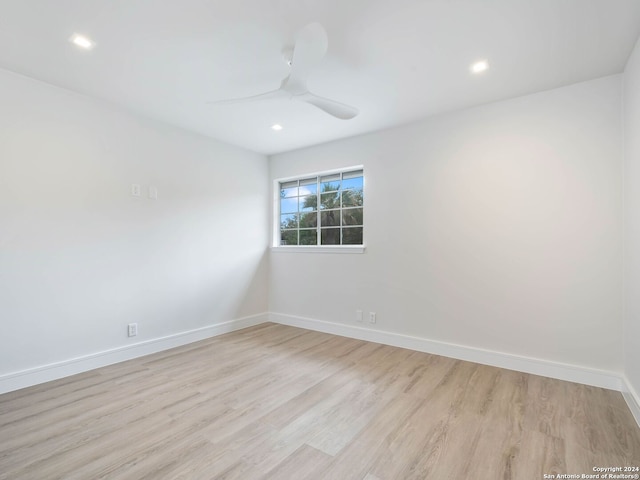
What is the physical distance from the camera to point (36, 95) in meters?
2.61

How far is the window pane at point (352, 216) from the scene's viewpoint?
4023 mm

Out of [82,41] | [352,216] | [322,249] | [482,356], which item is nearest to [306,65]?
[82,41]

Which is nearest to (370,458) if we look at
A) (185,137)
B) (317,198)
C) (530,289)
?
(530,289)

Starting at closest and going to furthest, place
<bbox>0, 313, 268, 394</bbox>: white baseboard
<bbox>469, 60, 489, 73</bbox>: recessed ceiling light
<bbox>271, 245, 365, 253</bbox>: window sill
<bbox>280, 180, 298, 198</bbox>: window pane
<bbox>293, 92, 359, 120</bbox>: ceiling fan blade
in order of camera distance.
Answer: <bbox>293, 92, 359, 120</bbox>: ceiling fan blade
<bbox>469, 60, 489, 73</bbox>: recessed ceiling light
<bbox>0, 313, 268, 394</bbox>: white baseboard
<bbox>271, 245, 365, 253</bbox>: window sill
<bbox>280, 180, 298, 198</bbox>: window pane

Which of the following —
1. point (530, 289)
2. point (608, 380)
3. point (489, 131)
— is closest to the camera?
point (608, 380)

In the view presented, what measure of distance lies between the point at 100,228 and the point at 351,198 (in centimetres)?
285

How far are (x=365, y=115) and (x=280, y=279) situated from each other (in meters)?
2.62

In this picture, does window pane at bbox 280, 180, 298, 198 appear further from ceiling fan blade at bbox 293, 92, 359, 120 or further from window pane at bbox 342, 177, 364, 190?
ceiling fan blade at bbox 293, 92, 359, 120

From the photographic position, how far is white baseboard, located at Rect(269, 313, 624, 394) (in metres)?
2.54

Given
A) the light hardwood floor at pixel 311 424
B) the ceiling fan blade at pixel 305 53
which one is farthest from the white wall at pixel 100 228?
the ceiling fan blade at pixel 305 53

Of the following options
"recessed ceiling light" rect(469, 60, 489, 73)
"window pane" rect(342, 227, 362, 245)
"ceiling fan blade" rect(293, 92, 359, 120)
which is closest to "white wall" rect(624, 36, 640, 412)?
"recessed ceiling light" rect(469, 60, 489, 73)

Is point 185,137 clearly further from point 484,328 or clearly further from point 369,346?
point 484,328

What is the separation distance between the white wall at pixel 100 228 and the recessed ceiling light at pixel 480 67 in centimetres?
309

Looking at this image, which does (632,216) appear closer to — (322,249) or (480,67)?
(480,67)
